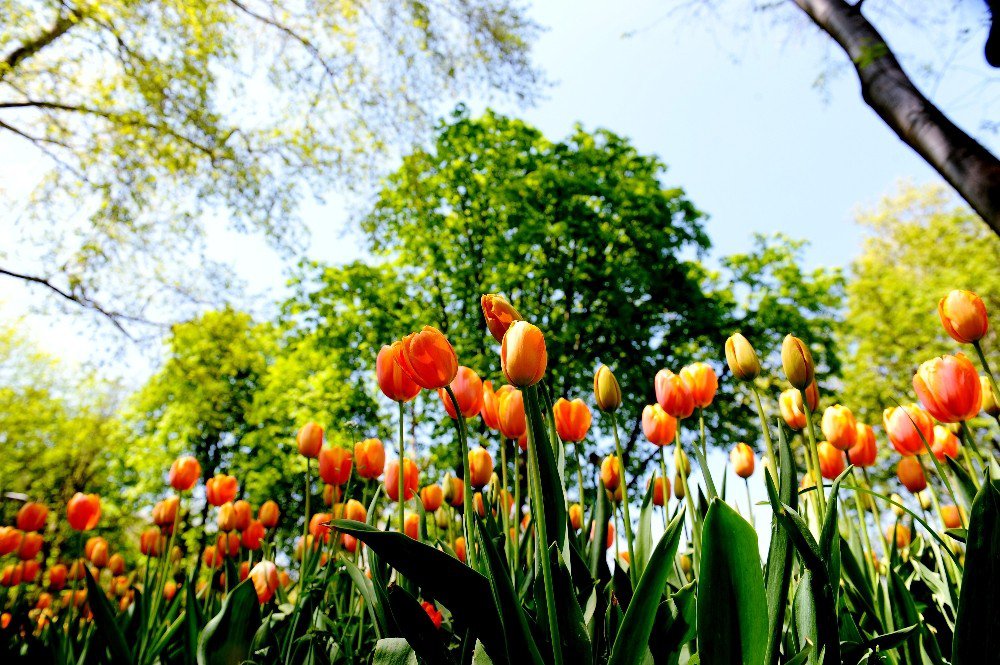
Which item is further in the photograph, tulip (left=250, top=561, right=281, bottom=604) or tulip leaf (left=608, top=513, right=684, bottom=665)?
tulip (left=250, top=561, right=281, bottom=604)

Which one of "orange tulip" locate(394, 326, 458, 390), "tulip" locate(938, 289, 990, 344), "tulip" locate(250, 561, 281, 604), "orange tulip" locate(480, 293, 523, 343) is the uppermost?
"tulip" locate(938, 289, 990, 344)

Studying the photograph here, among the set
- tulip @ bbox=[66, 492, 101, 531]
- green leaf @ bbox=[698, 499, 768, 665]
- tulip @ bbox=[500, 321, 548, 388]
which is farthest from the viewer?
tulip @ bbox=[66, 492, 101, 531]

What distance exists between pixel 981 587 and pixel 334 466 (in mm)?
1896

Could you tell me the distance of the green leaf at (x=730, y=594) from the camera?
81 centimetres

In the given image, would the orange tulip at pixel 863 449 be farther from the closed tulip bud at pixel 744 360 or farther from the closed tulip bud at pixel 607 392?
the closed tulip bud at pixel 607 392

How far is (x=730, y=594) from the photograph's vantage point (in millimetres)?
830

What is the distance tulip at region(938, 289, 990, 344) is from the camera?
1.57 metres

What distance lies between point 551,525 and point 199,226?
9.57 meters

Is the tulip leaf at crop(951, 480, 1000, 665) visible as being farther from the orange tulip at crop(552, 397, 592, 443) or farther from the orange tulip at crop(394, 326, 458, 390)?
the orange tulip at crop(552, 397, 592, 443)

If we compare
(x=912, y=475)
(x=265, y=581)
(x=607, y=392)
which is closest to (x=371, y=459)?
(x=265, y=581)

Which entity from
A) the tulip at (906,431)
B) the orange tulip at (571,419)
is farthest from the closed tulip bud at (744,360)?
the tulip at (906,431)

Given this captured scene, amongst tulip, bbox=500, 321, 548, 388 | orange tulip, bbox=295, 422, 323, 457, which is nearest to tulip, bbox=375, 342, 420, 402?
tulip, bbox=500, 321, 548, 388

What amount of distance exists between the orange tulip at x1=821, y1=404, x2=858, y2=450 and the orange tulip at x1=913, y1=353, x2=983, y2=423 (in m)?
0.26

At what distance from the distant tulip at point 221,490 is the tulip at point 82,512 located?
0.65m
